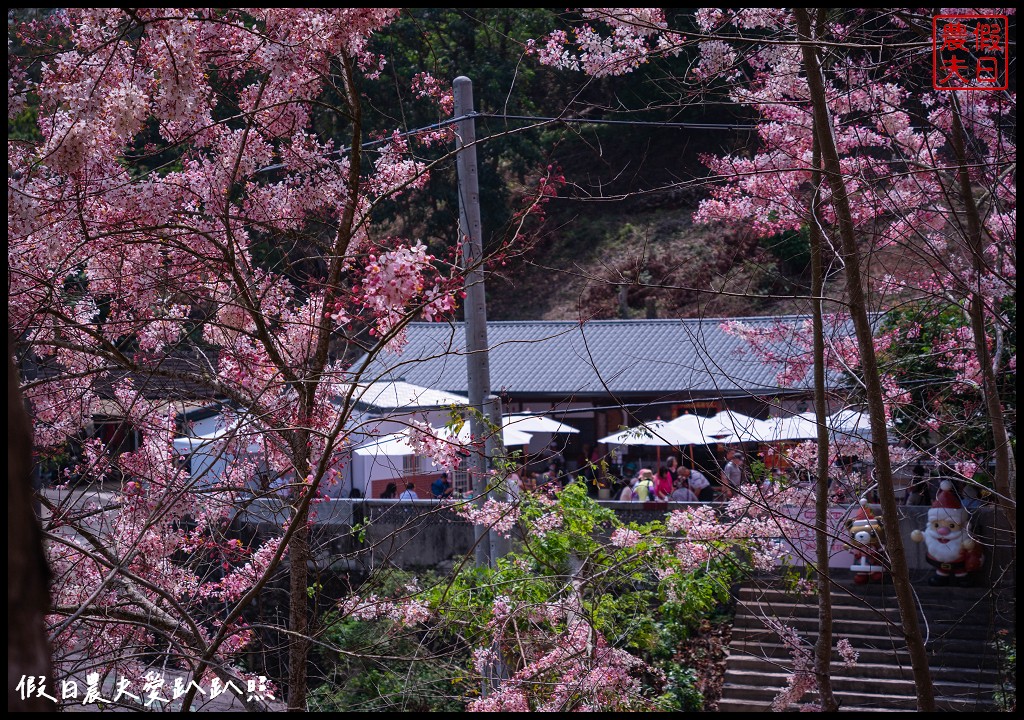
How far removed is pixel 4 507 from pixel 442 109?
15.9ft

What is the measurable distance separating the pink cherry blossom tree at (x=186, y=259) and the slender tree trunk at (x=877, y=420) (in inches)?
68.7

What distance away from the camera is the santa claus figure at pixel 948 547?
10.1 meters

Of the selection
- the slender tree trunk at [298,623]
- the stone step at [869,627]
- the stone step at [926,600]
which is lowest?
the stone step at [869,627]

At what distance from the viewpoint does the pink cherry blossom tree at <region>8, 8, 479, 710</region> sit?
12.6ft

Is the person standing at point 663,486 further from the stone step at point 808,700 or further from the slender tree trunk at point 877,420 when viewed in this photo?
the slender tree trunk at point 877,420

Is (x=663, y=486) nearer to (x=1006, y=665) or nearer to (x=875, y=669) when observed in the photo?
(x=875, y=669)

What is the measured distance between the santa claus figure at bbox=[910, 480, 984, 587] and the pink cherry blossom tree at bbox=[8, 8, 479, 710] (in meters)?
7.64

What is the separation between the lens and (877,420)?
3773 mm

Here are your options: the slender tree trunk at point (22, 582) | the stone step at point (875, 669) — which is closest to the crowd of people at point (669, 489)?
the stone step at point (875, 669)

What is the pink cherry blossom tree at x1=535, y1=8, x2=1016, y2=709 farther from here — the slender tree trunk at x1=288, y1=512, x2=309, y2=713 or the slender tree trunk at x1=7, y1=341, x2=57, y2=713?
the slender tree trunk at x1=7, y1=341, x2=57, y2=713

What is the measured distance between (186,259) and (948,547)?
945 centimetres

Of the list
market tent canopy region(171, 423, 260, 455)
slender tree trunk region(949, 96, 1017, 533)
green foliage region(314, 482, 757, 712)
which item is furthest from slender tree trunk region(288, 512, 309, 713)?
slender tree trunk region(949, 96, 1017, 533)

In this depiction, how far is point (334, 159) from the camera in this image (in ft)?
17.7

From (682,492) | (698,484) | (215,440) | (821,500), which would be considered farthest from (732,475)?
(215,440)
